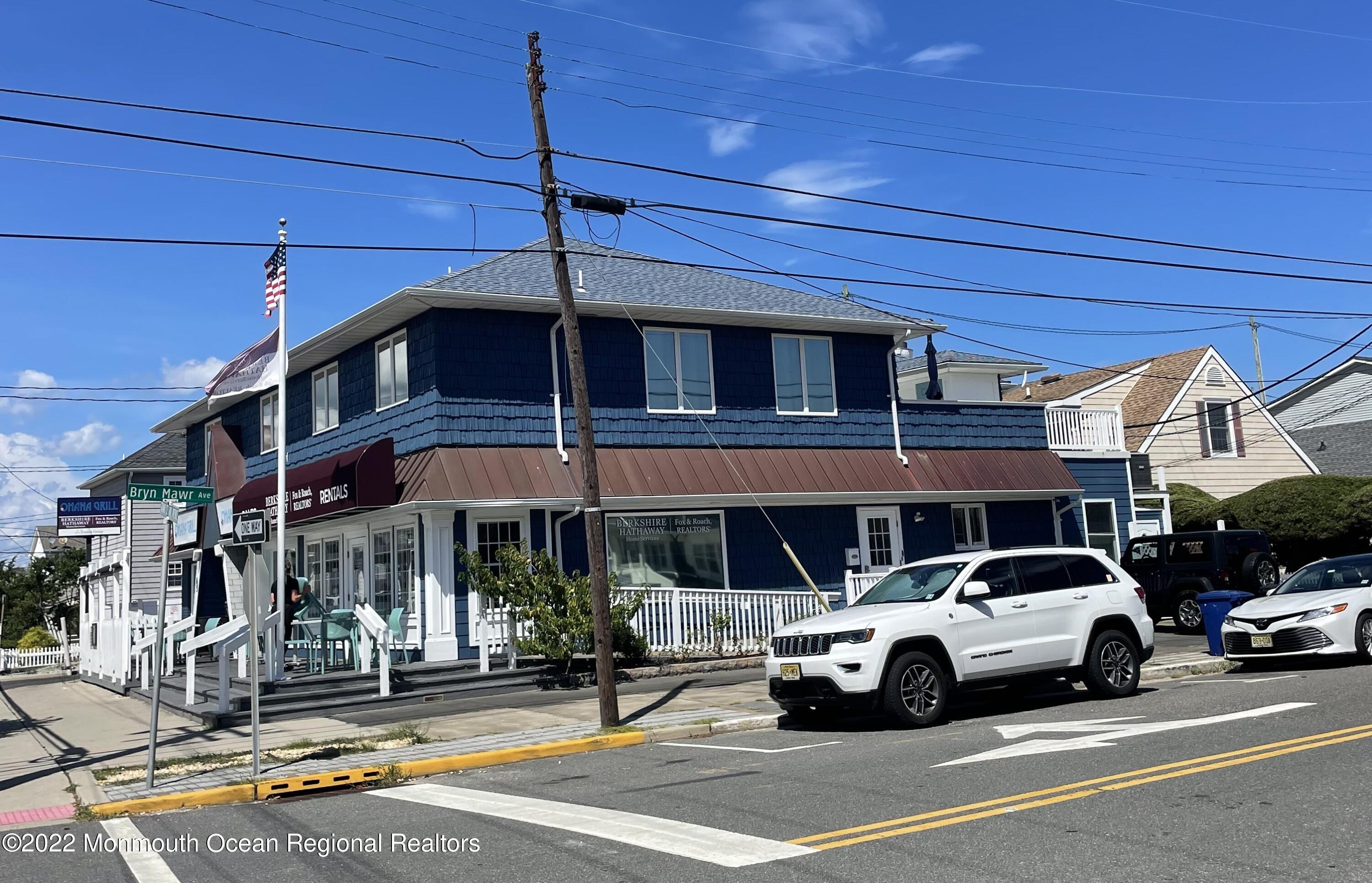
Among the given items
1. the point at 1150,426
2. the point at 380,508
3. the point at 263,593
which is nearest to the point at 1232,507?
the point at 1150,426

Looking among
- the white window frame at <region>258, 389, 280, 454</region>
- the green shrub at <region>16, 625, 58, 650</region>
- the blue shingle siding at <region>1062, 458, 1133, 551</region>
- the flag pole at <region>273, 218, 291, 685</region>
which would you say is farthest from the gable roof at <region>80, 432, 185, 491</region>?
the blue shingle siding at <region>1062, 458, 1133, 551</region>

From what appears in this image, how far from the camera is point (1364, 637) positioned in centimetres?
1443

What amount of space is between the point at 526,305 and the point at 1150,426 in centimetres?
2278

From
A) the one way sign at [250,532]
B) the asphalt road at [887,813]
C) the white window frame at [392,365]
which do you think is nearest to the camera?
the asphalt road at [887,813]

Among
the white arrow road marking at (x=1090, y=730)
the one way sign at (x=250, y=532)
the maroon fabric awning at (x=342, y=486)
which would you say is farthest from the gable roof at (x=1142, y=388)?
the one way sign at (x=250, y=532)

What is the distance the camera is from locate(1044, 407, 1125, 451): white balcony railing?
26.8m

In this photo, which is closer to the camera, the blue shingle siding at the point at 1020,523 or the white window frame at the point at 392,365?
the white window frame at the point at 392,365

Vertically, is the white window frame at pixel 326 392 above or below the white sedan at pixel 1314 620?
above

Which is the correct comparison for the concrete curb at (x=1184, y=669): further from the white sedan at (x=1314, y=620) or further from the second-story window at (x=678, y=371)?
the second-story window at (x=678, y=371)

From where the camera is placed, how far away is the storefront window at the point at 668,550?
20484 mm

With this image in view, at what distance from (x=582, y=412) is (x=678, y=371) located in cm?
811

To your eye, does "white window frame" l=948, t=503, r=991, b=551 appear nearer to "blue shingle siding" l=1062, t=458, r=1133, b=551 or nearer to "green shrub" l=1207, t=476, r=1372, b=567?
"blue shingle siding" l=1062, t=458, r=1133, b=551

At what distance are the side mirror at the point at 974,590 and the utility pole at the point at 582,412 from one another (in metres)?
4.01

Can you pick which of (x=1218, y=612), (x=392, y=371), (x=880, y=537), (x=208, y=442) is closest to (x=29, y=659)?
(x=208, y=442)
